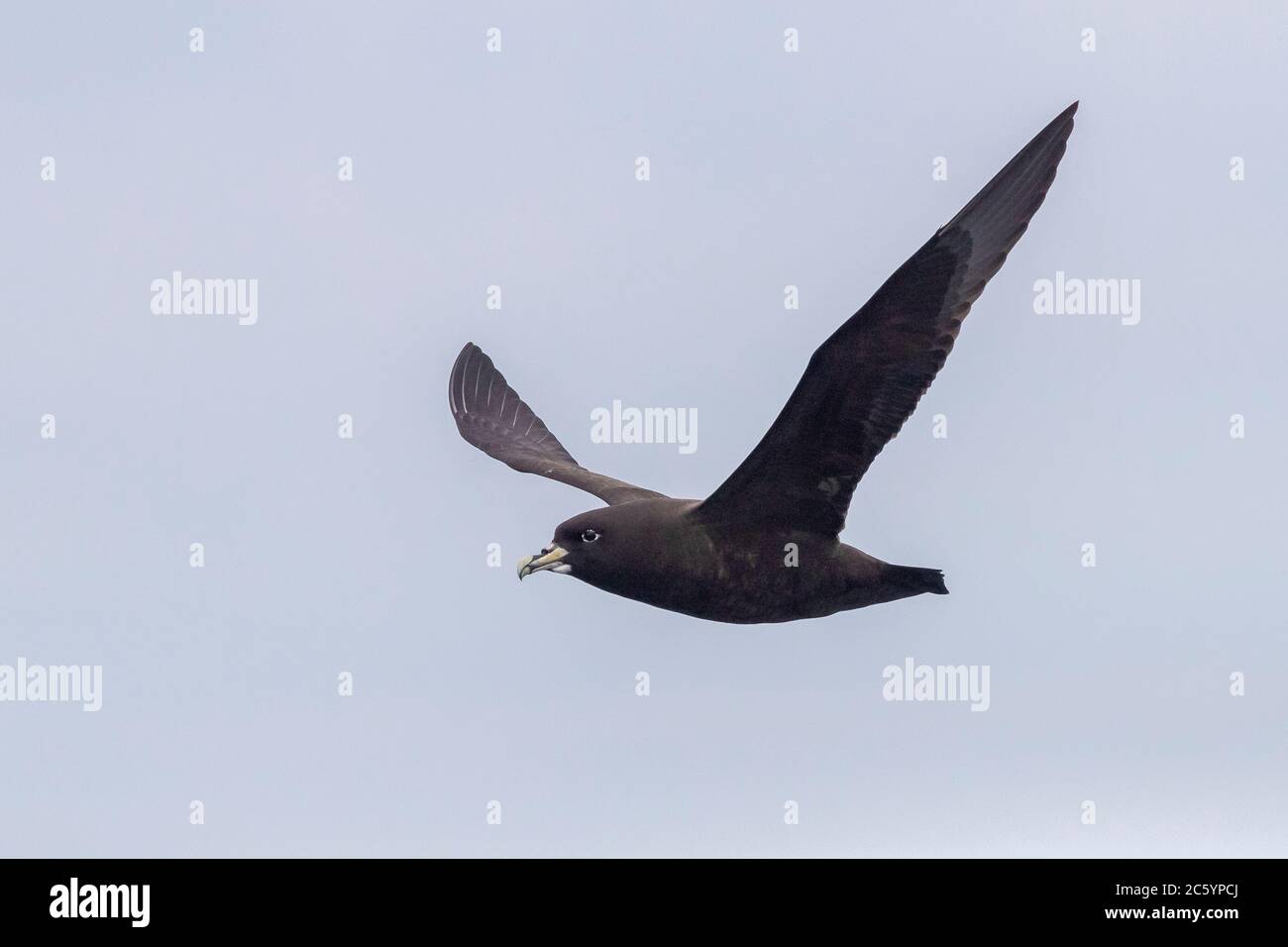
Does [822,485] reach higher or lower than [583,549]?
higher

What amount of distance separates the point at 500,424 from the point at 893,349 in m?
6.78

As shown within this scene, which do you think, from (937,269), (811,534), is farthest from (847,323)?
(811,534)

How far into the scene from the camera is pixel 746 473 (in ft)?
54.3

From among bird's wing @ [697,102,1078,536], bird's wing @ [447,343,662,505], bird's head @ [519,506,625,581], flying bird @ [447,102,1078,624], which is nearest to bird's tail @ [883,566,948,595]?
flying bird @ [447,102,1078,624]

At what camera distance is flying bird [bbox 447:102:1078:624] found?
15906 millimetres

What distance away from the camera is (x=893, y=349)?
16.1 metres

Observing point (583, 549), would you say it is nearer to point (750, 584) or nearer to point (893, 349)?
point (750, 584)

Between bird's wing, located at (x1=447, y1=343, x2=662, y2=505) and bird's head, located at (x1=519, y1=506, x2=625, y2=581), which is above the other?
bird's wing, located at (x1=447, y1=343, x2=662, y2=505)

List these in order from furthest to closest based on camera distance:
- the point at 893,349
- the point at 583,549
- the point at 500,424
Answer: the point at 500,424
the point at 583,549
the point at 893,349

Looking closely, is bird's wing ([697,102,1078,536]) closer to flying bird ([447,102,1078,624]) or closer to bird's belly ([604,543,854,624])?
flying bird ([447,102,1078,624])

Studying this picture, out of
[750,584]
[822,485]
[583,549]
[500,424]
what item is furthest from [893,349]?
[500,424]

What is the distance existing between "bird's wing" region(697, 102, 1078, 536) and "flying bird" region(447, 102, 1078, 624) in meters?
0.01

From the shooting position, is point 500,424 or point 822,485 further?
point 500,424

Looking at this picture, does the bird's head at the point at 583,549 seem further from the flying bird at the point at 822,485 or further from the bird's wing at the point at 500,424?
the bird's wing at the point at 500,424
